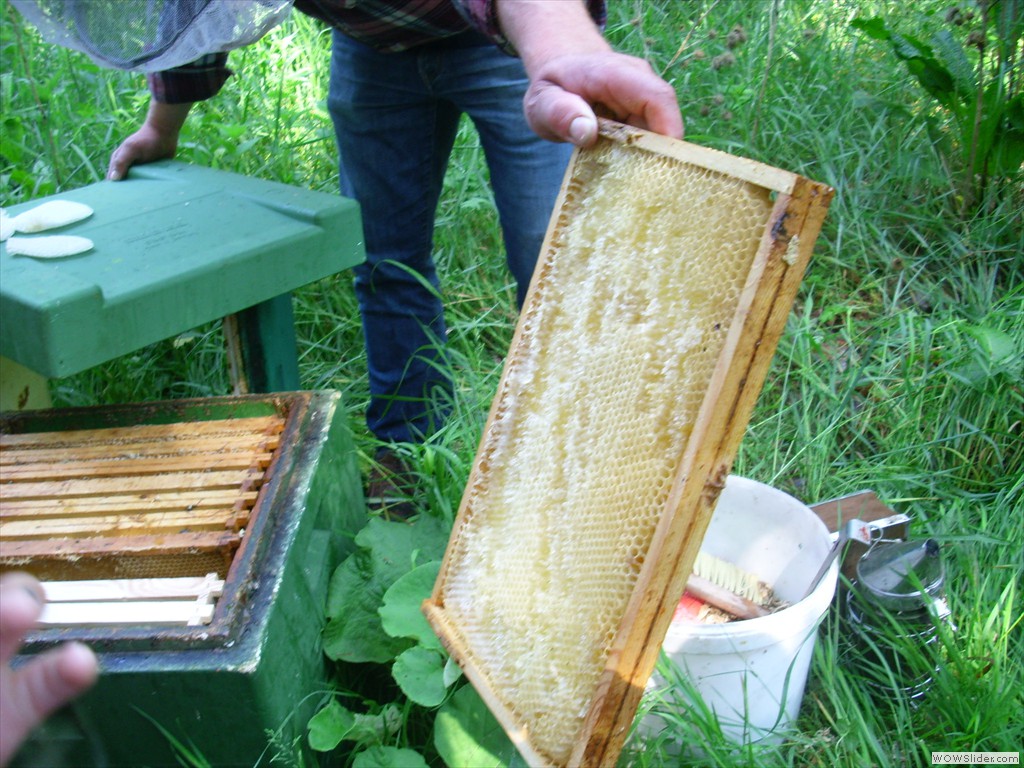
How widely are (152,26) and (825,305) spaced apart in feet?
6.87

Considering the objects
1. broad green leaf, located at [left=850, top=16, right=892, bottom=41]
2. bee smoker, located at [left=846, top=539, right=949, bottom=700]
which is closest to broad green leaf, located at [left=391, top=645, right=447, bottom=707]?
bee smoker, located at [left=846, top=539, right=949, bottom=700]

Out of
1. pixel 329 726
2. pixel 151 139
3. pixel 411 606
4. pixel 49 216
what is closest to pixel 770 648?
pixel 411 606

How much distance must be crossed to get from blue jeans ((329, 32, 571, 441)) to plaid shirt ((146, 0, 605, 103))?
0.09 meters

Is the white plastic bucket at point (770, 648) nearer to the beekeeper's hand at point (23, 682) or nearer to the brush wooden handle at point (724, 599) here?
the brush wooden handle at point (724, 599)

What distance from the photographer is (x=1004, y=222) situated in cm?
275

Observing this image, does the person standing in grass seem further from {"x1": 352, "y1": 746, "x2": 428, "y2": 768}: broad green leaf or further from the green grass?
{"x1": 352, "y1": 746, "x2": 428, "y2": 768}: broad green leaf

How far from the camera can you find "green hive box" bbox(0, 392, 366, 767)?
4.20ft

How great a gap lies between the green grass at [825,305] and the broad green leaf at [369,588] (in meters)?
0.15

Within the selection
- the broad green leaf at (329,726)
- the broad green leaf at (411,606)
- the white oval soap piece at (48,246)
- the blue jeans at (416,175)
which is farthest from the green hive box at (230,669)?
the blue jeans at (416,175)

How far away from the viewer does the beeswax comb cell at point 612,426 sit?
108 cm

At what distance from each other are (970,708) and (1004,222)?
1774mm

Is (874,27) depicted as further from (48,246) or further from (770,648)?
(48,246)

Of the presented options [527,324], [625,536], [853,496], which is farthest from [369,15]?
[853,496]

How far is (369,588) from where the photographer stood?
168 centimetres
